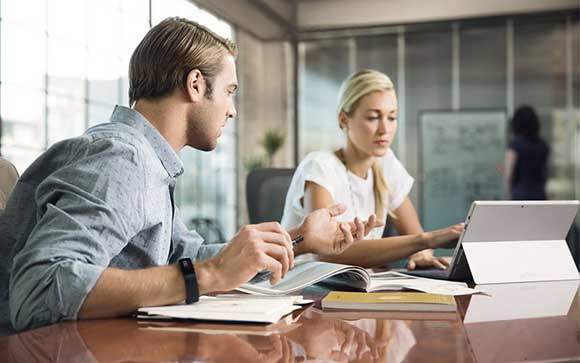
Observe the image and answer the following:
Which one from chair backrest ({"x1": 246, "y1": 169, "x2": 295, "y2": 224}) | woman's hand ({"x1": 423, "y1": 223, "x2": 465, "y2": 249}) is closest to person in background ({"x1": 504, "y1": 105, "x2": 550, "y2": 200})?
chair backrest ({"x1": 246, "y1": 169, "x2": 295, "y2": 224})

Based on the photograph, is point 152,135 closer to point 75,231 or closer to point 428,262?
point 75,231

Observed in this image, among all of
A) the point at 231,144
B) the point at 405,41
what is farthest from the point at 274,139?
the point at 405,41

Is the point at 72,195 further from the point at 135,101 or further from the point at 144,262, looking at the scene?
the point at 135,101

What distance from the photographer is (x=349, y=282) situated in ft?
4.32

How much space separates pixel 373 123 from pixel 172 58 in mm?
1166

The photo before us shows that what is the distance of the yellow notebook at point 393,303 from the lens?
3.41ft

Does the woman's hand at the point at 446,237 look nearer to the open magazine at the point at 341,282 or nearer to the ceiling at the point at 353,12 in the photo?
the open magazine at the point at 341,282

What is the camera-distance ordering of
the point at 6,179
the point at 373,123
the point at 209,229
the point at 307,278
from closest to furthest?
the point at 307,278 < the point at 6,179 < the point at 373,123 < the point at 209,229

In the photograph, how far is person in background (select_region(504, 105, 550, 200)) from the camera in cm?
609

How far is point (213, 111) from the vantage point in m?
1.39

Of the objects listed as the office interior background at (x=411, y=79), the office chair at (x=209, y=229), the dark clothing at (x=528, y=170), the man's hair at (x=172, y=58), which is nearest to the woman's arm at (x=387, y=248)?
the man's hair at (x=172, y=58)

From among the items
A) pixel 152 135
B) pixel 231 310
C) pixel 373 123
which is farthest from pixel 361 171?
pixel 231 310

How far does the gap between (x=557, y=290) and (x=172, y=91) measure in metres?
0.85

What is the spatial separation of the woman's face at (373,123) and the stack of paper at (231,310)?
1.32 metres
